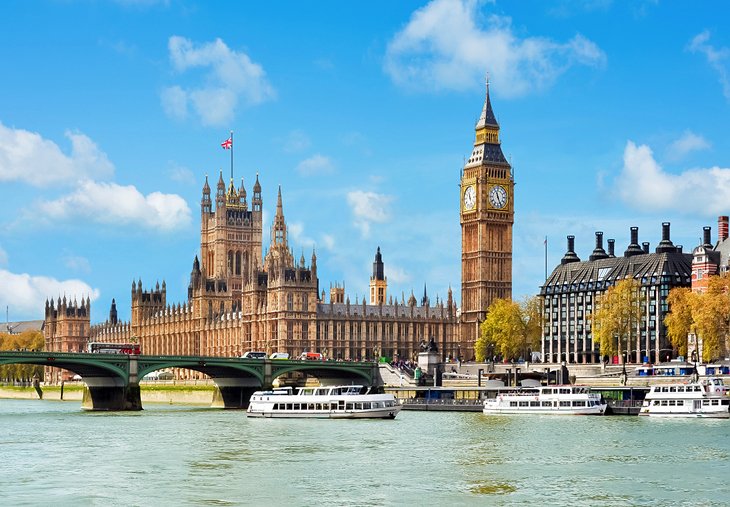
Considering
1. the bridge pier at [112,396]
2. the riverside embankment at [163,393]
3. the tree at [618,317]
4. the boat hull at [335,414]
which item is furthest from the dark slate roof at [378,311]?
the boat hull at [335,414]

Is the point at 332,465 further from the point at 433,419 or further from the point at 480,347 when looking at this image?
the point at 480,347

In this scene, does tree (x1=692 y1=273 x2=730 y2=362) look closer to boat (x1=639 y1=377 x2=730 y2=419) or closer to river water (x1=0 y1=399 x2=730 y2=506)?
boat (x1=639 y1=377 x2=730 y2=419)

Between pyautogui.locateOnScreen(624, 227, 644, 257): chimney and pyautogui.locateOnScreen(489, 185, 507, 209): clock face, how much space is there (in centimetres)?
2085

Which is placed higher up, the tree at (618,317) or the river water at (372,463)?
the tree at (618,317)

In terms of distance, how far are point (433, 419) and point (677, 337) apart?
38.1m

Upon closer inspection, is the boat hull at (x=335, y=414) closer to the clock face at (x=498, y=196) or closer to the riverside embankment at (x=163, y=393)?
the riverside embankment at (x=163, y=393)

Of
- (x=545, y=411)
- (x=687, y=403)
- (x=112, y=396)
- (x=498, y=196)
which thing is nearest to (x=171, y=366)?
(x=112, y=396)

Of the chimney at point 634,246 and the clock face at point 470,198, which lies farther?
the clock face at point 470,198

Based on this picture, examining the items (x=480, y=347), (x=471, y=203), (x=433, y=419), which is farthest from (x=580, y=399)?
(x=471, y=203)

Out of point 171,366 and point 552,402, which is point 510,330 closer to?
point 171,366

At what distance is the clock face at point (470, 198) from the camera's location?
170 metres

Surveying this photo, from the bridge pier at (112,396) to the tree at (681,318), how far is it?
46033mm

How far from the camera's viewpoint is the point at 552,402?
96438 mm

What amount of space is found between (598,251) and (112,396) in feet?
203
